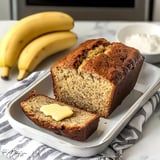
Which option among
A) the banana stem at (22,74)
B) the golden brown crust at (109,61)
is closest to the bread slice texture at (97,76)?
the golden brown crust at (109,61)

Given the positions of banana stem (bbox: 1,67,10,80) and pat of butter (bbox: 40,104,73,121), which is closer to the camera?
pat of butter (bbox: 40,104,73,121)

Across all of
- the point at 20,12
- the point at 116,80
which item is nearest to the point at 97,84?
the point at 116,80

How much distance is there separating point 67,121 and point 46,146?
0.06 meters

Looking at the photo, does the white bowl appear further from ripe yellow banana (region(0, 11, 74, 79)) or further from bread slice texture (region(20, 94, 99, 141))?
bread slice texture (region(20, 94, 99, 141))

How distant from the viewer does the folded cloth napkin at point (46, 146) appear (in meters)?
1.00

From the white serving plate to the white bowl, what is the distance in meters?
0.07

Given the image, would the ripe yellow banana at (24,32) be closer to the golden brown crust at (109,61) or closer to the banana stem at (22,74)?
the banana stem at (22,74)

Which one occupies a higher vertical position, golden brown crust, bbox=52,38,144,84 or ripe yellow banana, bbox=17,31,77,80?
golden brown crust, bbox=52,38,144,84

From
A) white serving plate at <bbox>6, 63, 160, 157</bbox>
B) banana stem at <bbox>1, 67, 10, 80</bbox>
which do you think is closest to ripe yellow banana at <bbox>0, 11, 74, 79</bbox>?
banana stem at <bbox>1, 67, 10, 80</bbox>

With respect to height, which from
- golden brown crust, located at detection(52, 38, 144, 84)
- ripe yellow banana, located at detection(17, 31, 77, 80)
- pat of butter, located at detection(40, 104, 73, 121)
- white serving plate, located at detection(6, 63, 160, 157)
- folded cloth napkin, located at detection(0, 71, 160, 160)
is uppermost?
golden brown crust, located at detection(52, 38, 144, 84)

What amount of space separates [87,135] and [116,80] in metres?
0.13

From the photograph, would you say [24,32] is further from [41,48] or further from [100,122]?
[100,122]

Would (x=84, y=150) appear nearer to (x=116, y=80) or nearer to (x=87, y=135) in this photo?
(x=87, y=135)

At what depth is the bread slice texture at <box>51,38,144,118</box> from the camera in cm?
109
